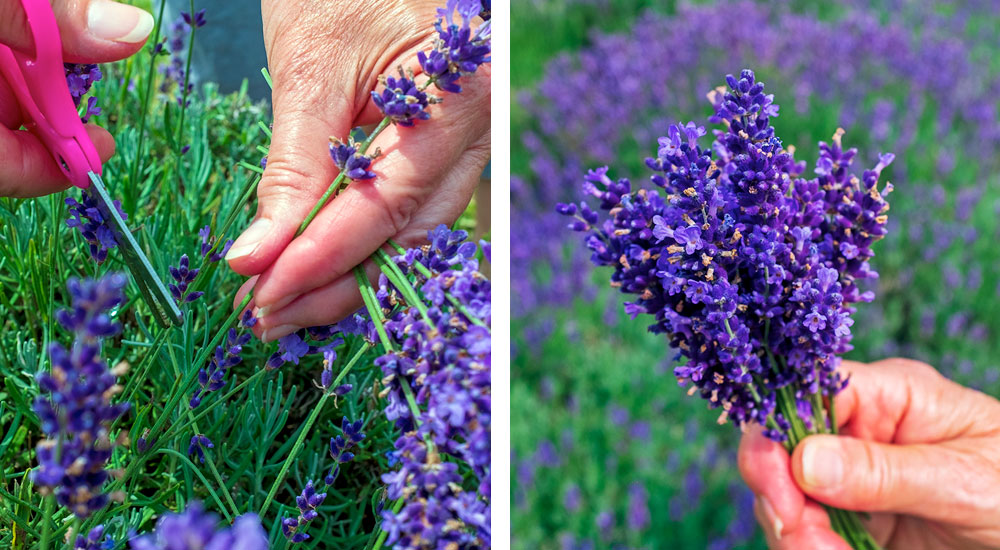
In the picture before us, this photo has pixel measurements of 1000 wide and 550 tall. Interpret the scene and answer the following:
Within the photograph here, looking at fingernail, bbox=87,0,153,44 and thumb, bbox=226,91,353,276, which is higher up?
fingernail, bbox=87,0,153,44

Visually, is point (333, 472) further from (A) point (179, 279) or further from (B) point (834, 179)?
(B) point (834, 179)

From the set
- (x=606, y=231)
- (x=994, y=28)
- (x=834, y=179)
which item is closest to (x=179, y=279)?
(x=606, y=231)

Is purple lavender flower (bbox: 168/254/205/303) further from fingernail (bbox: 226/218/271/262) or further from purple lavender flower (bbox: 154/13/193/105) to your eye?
purple lavender flower (bbox: 154/13/193/105)

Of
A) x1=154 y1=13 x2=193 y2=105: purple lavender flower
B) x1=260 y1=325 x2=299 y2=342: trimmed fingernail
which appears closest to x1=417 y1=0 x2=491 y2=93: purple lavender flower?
x1=260 y1=325 x2=299 y2=342: trimmed fingernail

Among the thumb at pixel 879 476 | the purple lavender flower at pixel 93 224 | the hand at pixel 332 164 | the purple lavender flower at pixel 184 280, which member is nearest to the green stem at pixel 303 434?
the hand at pixel 332 164

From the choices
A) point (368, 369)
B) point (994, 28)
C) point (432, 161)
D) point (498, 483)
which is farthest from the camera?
point (994, 28)

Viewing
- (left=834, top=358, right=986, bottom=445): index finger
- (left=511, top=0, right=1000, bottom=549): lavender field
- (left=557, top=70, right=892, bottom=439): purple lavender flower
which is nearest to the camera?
(left=557, top=70, right=892, bottom=439): purple lavender flower

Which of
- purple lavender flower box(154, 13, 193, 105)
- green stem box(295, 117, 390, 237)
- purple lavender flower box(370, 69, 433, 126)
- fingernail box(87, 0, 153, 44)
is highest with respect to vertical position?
purple lavender flower box(154, 13, 193, 105)

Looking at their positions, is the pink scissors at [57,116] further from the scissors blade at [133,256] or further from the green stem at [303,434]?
the green stem at [303,434]
